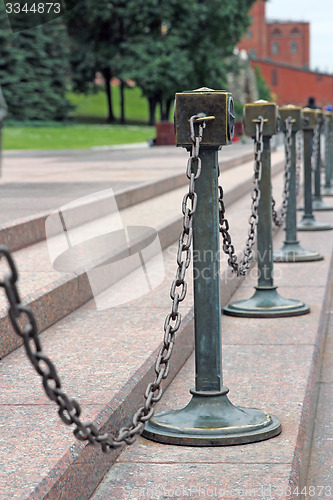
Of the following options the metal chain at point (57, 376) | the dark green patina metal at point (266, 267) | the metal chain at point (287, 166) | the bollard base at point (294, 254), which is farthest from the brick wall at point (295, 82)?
the metal chain at point (57, 376)

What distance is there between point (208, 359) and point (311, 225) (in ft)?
18.2

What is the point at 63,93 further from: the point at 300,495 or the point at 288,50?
the point at 288,50

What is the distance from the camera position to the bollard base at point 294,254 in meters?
6.45

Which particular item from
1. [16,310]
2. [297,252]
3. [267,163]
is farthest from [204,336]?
[297,252]

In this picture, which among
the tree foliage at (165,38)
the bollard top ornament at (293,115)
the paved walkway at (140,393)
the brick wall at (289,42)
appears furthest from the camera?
the brick wall at (289,42)

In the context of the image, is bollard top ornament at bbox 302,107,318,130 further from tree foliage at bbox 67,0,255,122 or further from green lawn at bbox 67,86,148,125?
green lawn at bbox 67,86,148,125

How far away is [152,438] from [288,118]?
342cm

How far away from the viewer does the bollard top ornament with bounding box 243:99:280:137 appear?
4477mm

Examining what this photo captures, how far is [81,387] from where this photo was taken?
295 centimetres

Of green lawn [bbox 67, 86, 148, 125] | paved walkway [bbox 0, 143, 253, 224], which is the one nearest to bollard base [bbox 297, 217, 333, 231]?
paved walkway [bbox 0, 143, 253, 224]

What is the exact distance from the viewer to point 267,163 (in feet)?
15.4

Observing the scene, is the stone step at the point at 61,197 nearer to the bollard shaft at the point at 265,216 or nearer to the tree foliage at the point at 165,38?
the bollard shaft at the point at 265,216

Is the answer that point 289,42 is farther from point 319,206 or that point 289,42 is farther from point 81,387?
point 81,387

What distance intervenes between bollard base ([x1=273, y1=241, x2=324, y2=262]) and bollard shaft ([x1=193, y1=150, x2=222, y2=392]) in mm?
3595
